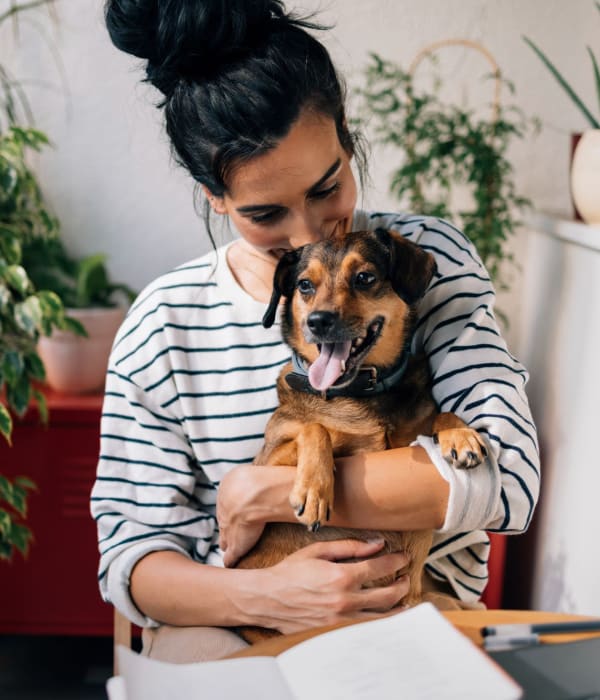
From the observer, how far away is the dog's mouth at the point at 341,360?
112 centimetres

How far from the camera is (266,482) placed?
3.62 ft

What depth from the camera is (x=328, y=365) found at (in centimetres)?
114

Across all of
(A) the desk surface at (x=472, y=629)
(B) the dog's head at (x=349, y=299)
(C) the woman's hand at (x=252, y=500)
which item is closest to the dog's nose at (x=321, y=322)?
(B) the dog's head at (x=349, y=299)

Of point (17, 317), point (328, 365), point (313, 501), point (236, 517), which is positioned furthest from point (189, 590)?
point (17, 317)

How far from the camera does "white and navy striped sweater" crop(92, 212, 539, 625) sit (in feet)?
3.92

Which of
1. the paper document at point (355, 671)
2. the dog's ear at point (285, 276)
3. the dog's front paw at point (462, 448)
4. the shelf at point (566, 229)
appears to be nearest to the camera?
the paper document at point (355, 671)

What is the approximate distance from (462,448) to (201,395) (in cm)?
46

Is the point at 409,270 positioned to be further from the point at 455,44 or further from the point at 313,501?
the point at 455,44

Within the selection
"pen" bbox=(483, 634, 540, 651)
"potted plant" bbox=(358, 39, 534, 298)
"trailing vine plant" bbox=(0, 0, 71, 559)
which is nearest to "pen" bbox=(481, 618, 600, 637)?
"pen" bbox=(483, 634, 540, 651)

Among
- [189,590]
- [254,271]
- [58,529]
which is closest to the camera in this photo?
[189,590]

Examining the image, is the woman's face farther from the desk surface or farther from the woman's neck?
the desk surface

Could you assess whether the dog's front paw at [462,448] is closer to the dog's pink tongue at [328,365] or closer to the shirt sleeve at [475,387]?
the shirt sleeve at [475,387]

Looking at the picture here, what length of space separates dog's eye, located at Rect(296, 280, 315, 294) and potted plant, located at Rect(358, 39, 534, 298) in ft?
3.08

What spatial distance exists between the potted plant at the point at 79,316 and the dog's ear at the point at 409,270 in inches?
41.5
